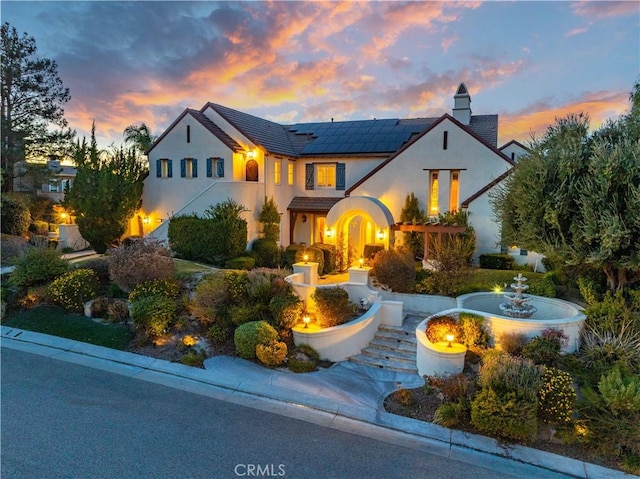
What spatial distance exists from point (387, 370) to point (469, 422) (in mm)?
3050

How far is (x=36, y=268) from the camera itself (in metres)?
14.2

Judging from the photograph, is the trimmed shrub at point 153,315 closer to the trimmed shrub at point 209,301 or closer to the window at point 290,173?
the trimmed shrub at point 209,301

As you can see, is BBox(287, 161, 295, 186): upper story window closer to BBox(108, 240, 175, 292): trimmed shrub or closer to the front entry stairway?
BBox(108, 240, 175, 292): trimmed shrub

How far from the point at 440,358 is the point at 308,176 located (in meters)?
16.7

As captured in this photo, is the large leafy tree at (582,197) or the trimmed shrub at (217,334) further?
the trimmed shrub at (217,334)

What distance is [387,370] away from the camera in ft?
34.7

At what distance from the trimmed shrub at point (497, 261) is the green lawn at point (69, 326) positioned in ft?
47.8

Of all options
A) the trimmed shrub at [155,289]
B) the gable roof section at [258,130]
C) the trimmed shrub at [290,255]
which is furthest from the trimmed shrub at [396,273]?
the gable roof section at [258,130]

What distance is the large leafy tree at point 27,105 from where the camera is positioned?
80.3 feet

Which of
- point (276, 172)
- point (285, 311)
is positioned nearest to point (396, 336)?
point (285, 311)

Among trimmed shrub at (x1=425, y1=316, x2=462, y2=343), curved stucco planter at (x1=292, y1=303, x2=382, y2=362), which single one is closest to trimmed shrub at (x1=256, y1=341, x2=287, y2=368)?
curved stucco planter at (x1=292, y1=303, x2=382, y2=362)

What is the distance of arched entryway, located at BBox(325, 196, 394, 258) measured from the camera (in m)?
18.6

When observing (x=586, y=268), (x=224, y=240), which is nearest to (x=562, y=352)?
(x=586, y=268)

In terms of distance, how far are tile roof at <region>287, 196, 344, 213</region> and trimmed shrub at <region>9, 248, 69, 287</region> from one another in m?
12.4
